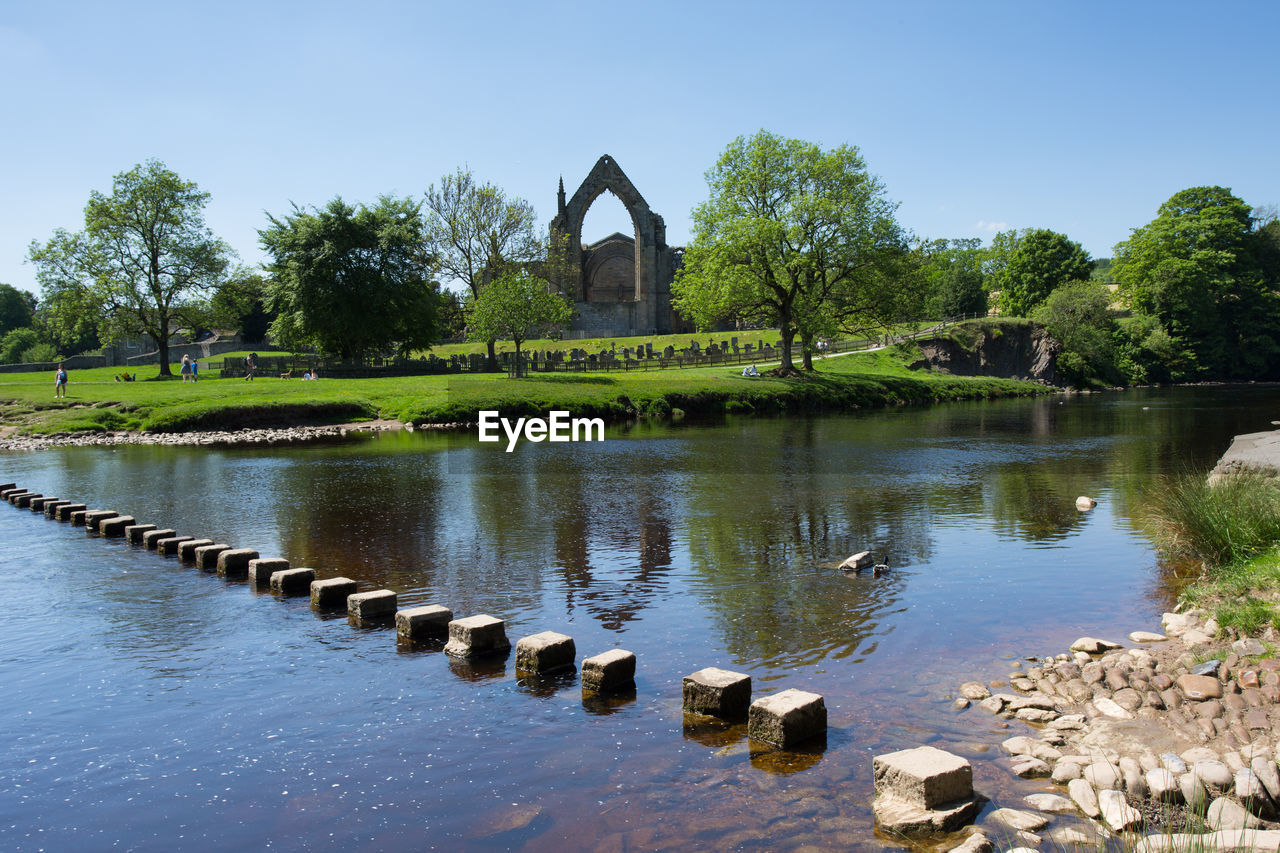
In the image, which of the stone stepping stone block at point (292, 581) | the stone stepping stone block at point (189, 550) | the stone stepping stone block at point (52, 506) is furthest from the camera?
the stone stepping stone block at point (52, 506)

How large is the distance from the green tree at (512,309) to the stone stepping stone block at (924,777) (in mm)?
48302

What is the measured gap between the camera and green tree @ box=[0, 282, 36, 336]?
10381cm

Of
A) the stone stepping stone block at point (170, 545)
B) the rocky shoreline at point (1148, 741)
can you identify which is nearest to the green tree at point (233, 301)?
the stone stepping stone block at point (170, 545)

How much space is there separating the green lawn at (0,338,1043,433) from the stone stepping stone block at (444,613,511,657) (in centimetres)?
2976

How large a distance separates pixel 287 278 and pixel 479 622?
2013 inches

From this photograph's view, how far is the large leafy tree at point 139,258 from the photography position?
182 feet

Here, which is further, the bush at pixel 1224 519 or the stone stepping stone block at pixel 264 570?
the stone stepping stone block at pixel 264 570

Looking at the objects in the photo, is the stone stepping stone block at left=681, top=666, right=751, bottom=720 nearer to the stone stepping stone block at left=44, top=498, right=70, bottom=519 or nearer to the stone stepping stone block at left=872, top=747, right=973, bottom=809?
the stone stepping stone block at left=872, top=747, right=973, bottom=809

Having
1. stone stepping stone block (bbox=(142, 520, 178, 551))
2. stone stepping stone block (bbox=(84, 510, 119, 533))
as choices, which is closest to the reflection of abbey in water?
stone stepping stone block (bbox=(84, 510, 119, 533))

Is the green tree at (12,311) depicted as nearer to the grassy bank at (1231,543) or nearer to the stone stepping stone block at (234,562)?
the stone stepping stone block at (234,562)

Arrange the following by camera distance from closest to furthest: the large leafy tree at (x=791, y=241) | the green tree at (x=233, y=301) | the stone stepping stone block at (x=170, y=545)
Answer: the stone stepping stone block at (x=170, y=545) < the large leafy tree at (x=791, y=241) < the green tree at (x=233, y=301)

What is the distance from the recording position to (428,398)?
39.9 meters

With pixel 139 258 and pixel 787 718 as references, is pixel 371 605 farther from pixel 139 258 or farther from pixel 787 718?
pixel 139 258

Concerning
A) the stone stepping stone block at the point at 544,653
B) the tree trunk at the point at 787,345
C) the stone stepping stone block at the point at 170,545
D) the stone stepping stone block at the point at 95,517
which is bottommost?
the stone stepping stone block at the point at 544,653
